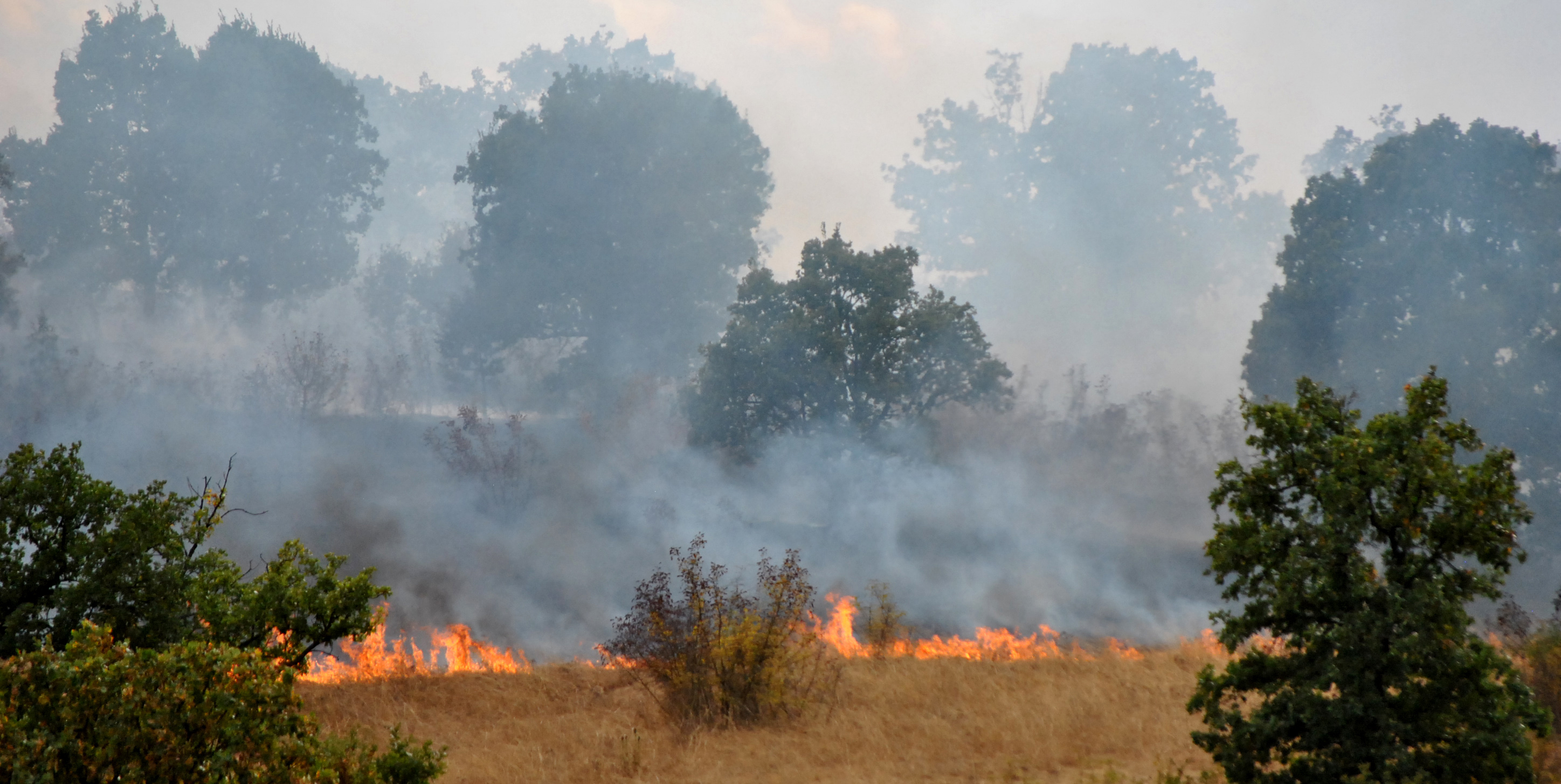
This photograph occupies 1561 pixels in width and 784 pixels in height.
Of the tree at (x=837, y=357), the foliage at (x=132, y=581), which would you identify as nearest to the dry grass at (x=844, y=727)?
the foliage at (x=132, y=581)

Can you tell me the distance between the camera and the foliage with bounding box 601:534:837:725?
12.5m

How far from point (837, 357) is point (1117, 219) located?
3386 cm

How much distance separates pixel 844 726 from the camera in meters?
12.0

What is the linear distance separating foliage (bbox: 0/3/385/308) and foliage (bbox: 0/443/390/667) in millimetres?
42428

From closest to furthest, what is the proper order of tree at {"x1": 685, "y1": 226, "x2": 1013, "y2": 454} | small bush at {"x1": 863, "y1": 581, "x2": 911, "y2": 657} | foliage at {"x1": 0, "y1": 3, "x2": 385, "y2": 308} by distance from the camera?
small bush at {"x1": 863, "y1": 581, "x2": 911, "y2": 657} < tree at {"x1": 685, "y1": 226, "x2": 1013, "y2": 454} < foliage at {"x1": 0, "y1": 3, "x2": 385, "y2": 308}

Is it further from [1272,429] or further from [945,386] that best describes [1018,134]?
[1272,429]

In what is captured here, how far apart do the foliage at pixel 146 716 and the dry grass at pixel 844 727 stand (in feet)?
16.8

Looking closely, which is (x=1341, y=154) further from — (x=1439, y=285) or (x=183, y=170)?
(x=183, y=170)

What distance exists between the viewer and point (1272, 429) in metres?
7.60

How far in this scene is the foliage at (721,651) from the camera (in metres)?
12.5

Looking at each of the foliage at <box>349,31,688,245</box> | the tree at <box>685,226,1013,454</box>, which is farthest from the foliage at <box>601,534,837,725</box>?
the foliage at <box>349,31,688,245</box>

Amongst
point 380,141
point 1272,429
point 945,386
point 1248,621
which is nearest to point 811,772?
point 1248,621

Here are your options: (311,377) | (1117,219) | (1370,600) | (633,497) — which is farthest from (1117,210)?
(1370,600)

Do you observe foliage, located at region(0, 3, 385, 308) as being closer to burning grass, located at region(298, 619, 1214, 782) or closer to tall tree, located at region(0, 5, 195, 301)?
tall tree, located at region(0, 5, 195, 301)
